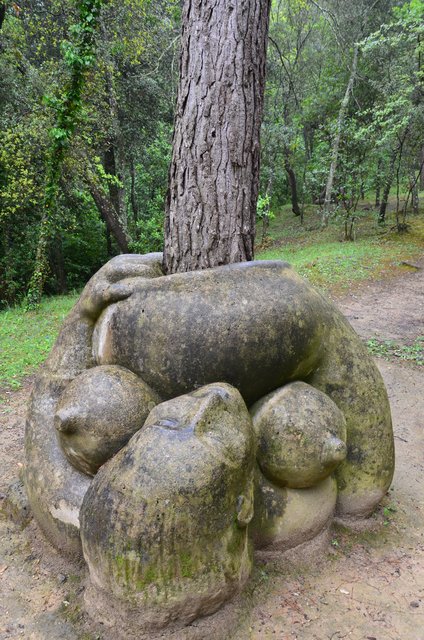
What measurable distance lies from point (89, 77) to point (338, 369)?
8457 mm

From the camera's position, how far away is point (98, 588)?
5.73 ft

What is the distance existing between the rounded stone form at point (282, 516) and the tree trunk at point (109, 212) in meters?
8.31

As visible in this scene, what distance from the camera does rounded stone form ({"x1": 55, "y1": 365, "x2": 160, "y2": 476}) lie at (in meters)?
1.96

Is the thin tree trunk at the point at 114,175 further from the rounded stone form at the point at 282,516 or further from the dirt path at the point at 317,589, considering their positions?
the rounded stone form at the point at 282,516

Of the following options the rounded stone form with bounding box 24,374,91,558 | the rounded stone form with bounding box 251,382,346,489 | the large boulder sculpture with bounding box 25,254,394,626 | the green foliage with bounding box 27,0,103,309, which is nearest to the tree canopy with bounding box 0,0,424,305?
the green foliage with bounding box 27,0,103,309

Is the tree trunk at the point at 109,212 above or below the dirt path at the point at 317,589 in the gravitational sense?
above

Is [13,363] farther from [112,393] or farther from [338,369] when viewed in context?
[338,369]

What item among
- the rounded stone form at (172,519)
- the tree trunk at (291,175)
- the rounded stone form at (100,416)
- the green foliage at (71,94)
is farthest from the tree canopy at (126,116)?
the rounded stone form at (172,519)

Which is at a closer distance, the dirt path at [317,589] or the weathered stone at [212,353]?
the dirt path at [317,589]

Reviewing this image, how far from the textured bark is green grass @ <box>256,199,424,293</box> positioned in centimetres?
491

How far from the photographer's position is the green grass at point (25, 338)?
17.3 ft

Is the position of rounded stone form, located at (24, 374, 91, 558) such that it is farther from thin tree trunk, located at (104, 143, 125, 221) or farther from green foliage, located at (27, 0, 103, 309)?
thin tree trunk, located at (104, 143, 125, 221)

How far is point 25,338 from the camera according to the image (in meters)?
6.57

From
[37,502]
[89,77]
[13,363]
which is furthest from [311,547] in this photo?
[89,77]
